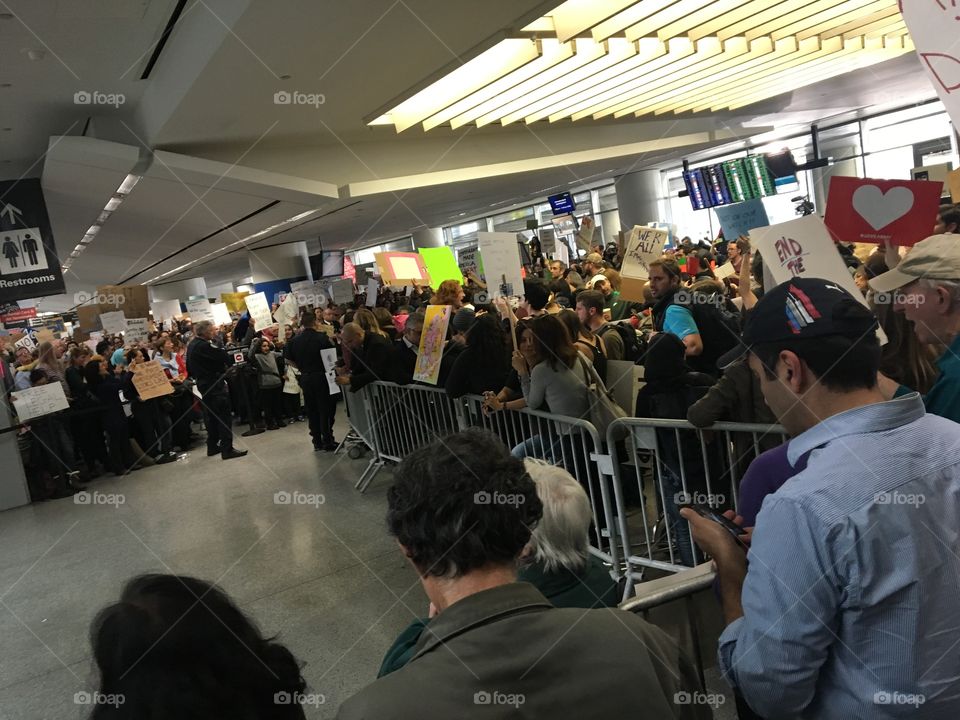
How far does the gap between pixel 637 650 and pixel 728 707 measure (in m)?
2.22

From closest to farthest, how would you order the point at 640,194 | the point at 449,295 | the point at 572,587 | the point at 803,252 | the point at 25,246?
the point at 572,587 → the point at 803,252 → the point at 449,295 → the point at 25,246 → the point at 640,194

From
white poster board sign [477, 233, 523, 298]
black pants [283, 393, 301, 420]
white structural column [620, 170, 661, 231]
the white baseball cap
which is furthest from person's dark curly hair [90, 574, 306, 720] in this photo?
white structural column [620, 170, 661, 231]

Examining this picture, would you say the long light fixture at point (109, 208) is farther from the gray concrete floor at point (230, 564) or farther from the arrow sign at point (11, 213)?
the gray concrete floor at point (230, 564)

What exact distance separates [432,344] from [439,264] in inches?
177

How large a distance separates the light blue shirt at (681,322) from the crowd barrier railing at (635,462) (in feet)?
2.80

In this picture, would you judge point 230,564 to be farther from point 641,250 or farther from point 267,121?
point 267,121

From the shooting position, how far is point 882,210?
11.5ft

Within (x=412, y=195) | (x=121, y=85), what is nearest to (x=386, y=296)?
(x=412, y=195)

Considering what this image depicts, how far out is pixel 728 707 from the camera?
2949mm

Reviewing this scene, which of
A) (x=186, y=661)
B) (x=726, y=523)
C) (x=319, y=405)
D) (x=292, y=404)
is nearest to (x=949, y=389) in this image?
(x=726, y=523)

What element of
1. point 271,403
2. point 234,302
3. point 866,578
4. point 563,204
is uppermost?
point 563,204

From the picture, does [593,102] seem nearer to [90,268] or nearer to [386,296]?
[386,296]

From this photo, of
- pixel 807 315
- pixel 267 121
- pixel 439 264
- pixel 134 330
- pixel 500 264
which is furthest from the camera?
→ pixel 134 330

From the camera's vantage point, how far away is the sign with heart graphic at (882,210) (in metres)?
3.38
